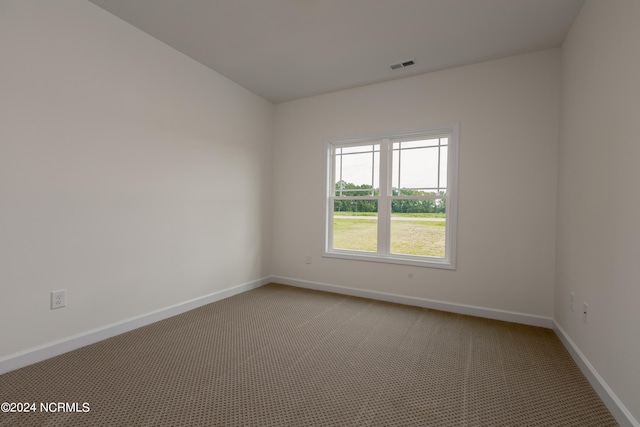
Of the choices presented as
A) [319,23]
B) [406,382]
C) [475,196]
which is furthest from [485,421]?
[319,23]

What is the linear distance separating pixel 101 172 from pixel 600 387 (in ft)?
12.9

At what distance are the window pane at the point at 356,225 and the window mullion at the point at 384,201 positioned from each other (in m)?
0.08

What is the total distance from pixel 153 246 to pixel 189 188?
2.42ft

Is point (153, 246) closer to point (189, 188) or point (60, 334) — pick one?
point (189, 188)

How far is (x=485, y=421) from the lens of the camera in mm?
1555

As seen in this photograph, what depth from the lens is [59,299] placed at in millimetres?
2191

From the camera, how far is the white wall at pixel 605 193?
1521 millimetres

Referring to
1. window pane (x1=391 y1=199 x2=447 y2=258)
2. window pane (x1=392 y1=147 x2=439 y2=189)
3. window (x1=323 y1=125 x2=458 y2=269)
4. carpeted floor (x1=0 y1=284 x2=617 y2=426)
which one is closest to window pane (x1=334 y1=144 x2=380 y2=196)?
window (x1=323 y1=125 x2=458 y2=269)

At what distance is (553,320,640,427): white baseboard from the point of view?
150 centimetres

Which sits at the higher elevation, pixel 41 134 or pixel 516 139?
pixel 516 139

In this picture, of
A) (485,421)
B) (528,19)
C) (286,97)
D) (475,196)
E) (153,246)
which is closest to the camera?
(485,421)

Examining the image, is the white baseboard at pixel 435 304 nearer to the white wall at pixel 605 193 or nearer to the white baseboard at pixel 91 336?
the white wall at pixel 605 193

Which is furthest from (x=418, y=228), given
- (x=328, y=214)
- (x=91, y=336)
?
(x=91, y=336)

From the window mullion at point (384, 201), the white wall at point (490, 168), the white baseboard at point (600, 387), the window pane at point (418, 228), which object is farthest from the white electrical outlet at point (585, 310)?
the window mullion at point (384, 201)
